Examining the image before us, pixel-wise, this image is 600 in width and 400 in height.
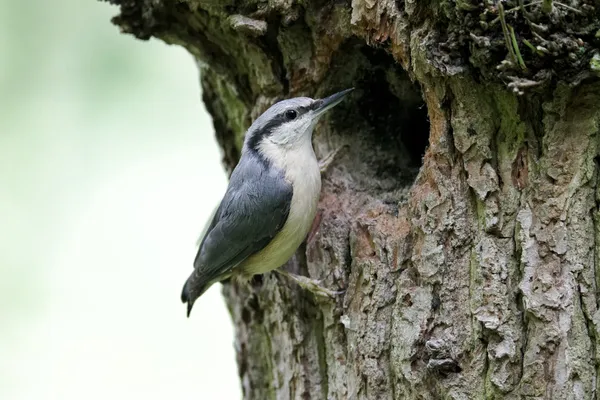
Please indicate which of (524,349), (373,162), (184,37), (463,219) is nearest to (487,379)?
(524,349)

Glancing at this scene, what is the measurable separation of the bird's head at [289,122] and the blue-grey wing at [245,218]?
121mm

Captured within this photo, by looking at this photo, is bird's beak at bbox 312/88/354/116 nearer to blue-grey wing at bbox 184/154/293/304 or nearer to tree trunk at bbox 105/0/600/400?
tree trunk at bbox 105/0/600/400

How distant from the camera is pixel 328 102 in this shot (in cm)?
336

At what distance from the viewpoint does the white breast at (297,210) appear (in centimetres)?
340

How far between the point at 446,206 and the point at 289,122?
1.01m

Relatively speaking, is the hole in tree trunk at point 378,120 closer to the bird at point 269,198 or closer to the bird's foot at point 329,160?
the bird's foot at point 329,160

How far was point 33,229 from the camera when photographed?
17.7ft

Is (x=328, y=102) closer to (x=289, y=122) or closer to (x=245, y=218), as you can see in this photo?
(x=289, y=122)

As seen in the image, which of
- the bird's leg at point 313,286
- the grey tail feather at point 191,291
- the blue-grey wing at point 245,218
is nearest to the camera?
the bird's leg at point 313,286

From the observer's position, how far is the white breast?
3402 millimetres

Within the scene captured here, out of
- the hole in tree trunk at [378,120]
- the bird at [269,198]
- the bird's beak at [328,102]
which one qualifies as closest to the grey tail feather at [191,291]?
the bird at [269,198]

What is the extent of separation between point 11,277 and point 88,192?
81 centimetres

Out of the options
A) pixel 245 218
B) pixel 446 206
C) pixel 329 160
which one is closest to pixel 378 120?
pixel 329 160

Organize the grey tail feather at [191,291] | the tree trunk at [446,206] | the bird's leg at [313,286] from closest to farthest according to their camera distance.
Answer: the tree trunk at [446,206] < the bird's leg at [313,286] < the grey tail feather at [191,291]
